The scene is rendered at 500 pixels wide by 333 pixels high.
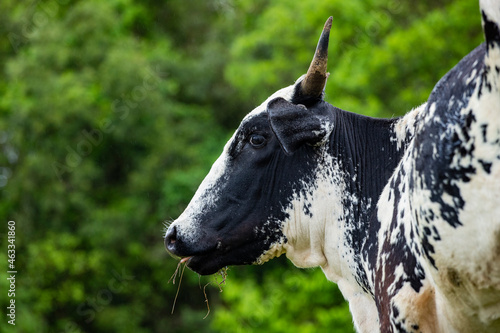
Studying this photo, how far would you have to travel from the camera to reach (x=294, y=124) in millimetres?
4191

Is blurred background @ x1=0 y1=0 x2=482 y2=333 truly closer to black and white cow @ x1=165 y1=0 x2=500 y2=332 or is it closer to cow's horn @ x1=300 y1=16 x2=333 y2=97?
black and white cow @ x1=165 y1=0 x2=500 y2=332

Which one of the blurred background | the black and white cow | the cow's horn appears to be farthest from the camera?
the blurred background

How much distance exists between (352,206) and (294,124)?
0.59m

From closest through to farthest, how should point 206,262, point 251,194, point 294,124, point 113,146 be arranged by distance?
point 294,124 → point 251,194 → point 206,262 → point 113,146

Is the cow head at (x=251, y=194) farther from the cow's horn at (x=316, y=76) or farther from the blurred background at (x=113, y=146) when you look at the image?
the blurred background at (x=113, y=146)

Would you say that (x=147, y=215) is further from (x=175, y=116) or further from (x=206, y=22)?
(x=206, y=22)

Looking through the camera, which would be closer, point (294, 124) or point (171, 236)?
point (294, 124)

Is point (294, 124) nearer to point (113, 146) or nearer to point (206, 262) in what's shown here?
point (206, 262)

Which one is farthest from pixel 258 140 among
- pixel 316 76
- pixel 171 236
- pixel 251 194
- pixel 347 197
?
pixel 171 236

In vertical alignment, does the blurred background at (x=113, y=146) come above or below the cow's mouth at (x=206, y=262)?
above

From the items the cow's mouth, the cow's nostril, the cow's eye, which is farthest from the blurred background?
the cow's eye

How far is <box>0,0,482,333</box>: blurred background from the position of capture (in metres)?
20.1

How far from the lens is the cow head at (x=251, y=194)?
4348 millimetres

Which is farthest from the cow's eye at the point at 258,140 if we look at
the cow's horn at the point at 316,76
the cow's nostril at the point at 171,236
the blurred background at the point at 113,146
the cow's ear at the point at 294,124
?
the blurred background at the point at 113,146
